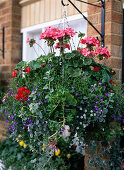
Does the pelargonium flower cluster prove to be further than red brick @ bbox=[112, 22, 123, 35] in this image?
No

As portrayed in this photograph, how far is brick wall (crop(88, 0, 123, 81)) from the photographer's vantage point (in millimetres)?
2875

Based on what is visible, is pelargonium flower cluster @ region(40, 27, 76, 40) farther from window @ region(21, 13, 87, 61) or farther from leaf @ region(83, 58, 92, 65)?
window @ region(21, 13, 87, 61)

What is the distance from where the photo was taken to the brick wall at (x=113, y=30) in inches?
113

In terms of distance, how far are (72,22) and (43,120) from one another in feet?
5.87

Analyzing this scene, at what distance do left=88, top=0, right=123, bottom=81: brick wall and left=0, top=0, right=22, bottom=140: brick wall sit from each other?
1.86 m

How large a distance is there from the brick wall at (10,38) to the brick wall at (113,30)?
1.86 meters

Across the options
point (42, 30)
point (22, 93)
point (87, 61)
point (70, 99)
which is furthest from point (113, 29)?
point (42, 30)

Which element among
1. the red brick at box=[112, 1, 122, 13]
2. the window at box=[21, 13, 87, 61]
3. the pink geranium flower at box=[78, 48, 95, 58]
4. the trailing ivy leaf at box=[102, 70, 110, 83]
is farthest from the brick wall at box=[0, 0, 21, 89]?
the trailing ivy leaf at box=[102, 70, 110, 83]

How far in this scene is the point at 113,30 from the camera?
289 cm

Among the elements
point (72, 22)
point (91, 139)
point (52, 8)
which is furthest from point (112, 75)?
point (52, 8)

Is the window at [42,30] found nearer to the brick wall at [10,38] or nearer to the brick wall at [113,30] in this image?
the brick wall at [10,38]

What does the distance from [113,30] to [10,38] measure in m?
2.15

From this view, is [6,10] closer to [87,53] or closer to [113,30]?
[113,30]

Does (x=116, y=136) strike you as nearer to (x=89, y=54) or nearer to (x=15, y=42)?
(x=89, y=54)
